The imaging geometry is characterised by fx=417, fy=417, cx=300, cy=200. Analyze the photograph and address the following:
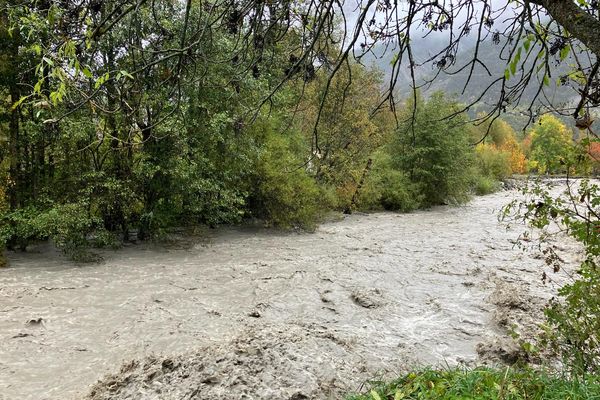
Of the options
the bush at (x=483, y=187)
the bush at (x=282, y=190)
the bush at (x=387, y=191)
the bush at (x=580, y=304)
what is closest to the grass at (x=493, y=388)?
the bush at (x=580, y=304)

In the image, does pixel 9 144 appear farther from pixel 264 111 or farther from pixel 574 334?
pixel 574 334

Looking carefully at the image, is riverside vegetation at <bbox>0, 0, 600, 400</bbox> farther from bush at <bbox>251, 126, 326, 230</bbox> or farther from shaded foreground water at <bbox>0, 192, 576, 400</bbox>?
shaded foreground water at <bbox>0, 192, 576, 400</bbox>

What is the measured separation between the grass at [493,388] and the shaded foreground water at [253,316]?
5.80 ft

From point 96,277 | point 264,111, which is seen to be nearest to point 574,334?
point 96,277

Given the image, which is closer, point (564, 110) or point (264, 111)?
point (564, 110)

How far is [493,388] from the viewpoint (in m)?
2.56

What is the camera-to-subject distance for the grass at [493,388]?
2.46 meters

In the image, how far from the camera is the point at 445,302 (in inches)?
304

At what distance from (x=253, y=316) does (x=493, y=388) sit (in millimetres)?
5038

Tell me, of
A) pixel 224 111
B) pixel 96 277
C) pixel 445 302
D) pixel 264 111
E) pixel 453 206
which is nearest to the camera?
pixel 445 302

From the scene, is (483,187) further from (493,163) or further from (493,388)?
(493,388)

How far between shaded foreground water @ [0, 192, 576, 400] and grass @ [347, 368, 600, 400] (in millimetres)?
1767

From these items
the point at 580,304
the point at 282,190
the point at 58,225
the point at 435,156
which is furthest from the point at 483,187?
the point at 580,304

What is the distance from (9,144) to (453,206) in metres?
21.5
